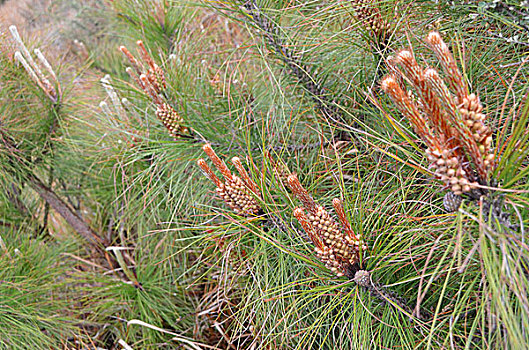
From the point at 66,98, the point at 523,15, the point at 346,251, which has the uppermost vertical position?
the point at 66,98

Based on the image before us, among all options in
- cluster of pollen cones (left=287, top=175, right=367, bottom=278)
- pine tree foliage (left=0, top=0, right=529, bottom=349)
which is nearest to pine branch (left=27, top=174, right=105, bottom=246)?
pine tree foliage (left=0, top=0, right=529, bottom=349)

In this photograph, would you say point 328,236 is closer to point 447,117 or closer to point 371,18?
point 447,117

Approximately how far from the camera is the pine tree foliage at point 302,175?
391mm

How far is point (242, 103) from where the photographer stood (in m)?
0.94

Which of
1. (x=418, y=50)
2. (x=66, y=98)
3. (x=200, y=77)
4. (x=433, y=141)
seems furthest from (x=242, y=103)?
(x=433, y=141)

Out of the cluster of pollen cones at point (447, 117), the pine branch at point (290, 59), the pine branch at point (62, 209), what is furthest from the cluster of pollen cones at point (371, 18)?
the pine branch at point (62, 209)

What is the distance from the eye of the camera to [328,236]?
0.51 m

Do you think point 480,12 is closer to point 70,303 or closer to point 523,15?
point 523,15

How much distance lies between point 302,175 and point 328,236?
0.36m

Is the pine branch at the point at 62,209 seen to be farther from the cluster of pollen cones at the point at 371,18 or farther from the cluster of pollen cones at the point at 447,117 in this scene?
the cluster of pollen cones at the point at 447,117

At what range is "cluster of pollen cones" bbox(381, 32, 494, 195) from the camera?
1.14ft

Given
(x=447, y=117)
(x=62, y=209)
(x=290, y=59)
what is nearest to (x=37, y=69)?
(x=62, y=209)

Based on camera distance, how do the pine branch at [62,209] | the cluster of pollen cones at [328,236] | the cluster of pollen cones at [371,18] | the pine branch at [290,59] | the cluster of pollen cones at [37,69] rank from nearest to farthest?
the cluster of pollen cones at [328,236], the cluster of pollen cones at [371,18], the pine branch at [290,59], the cluster of pollen cones at [37,69], the pine branch at [62,209]

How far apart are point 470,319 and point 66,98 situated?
1.03 m
